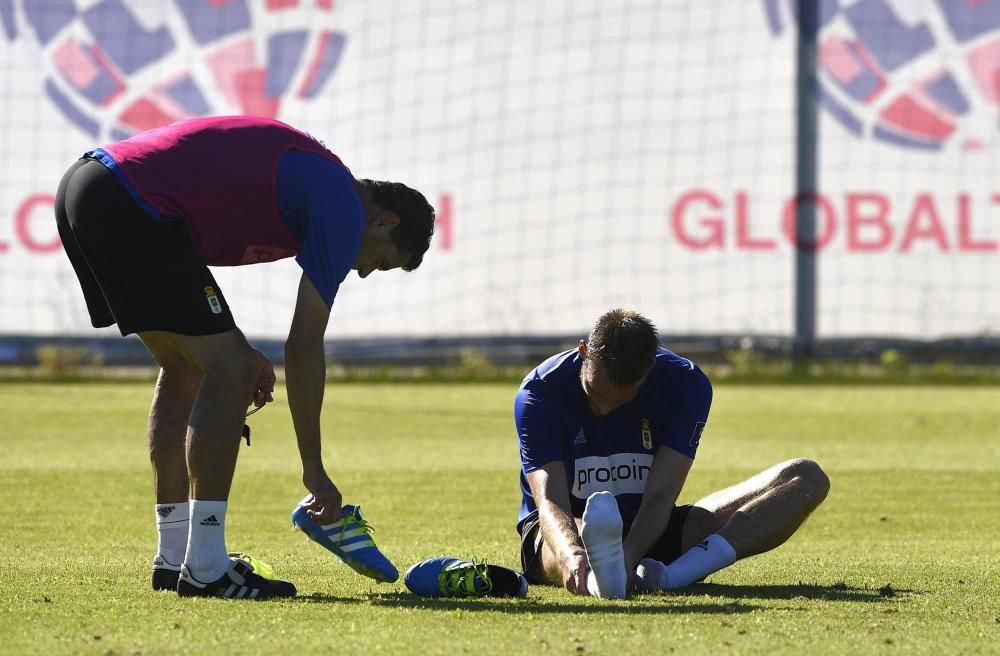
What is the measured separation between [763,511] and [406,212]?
1.70m

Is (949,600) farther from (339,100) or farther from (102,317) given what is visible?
(339,100)

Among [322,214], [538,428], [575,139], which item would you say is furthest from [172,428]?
[575,139]

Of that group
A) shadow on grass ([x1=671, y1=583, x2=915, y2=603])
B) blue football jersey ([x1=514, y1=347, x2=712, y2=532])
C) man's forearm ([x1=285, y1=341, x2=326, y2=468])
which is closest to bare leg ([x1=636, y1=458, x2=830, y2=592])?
shadow on grass ([x1=671, y1=583, x2=915, y2=603])

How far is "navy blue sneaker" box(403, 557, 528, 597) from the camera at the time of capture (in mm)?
5238

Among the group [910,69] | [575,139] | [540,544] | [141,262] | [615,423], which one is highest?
[910,69]

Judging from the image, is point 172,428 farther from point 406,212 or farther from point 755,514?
point 755,514

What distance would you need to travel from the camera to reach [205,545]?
509 centimetres

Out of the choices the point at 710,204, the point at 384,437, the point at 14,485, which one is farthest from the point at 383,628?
the point at 710,204

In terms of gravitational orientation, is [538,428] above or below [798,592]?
above

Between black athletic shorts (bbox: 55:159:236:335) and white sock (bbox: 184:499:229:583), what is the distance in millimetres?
560

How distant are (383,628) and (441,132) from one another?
16.3 metres

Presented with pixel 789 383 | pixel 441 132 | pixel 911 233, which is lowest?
pixel 789 383

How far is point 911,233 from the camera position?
64.9 feet

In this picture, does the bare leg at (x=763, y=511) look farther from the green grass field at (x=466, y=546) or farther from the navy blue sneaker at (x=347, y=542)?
the navy blue sneaker at (x=347, y=542)
